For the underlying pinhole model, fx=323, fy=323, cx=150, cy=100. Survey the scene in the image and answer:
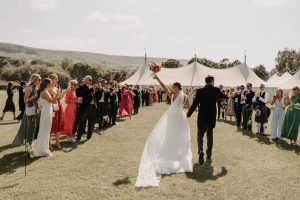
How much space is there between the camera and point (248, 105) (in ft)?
48.5

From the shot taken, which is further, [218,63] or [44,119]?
[218,63]

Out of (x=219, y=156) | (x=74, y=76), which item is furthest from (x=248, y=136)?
(x=74, y=76)

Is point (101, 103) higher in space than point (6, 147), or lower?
higher

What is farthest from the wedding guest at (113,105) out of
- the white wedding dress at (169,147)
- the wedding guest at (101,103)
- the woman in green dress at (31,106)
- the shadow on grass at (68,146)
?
the white wedding dress at (169,147)

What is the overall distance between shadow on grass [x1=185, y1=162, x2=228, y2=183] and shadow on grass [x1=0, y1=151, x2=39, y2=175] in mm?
3834

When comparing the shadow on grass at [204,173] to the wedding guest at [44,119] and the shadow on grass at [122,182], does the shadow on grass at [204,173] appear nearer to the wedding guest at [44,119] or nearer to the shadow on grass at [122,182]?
the shadow on grass at [122,182]

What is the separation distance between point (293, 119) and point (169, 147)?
606 centimetres

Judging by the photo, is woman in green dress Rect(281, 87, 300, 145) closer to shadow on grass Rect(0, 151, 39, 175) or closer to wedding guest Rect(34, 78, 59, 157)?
wedding guest Rect(34, 78, 59, 157)

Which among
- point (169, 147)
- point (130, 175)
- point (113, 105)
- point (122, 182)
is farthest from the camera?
point (113, 105)

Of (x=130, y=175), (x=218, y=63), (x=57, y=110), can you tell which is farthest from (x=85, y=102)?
(x=218, y=63)

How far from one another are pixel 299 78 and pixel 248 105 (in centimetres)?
1738

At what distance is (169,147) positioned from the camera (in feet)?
26.4

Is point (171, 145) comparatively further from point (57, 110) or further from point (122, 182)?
point (57, 110)

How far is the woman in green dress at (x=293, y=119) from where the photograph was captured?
1158cm
